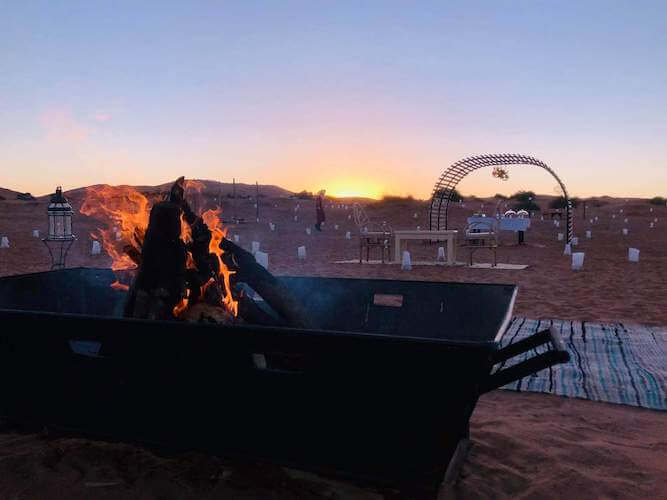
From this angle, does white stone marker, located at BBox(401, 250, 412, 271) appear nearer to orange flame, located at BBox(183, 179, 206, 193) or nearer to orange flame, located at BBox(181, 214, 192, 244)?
orange flame, located at BBox(183, 179, 206, 193)

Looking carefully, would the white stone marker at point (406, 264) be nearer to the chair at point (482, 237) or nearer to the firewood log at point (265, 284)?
the chair at point (482, 237)

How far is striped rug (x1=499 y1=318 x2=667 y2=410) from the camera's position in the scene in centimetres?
431

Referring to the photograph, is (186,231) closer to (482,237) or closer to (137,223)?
(137,223)

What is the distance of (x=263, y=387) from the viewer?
2.45 metres

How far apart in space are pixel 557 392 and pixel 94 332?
11.5ft

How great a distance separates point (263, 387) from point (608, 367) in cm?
378

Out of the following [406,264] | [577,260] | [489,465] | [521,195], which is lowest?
[489,465]

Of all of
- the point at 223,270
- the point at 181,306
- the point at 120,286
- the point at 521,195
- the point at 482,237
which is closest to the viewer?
the point at 181,306

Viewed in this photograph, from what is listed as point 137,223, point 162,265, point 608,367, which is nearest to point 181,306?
point 162,265

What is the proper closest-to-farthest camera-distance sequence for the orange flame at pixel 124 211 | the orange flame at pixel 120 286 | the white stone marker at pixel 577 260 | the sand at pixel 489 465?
the sand at pixel 489 465
the orange flame at pixel 124 211
the orange flame at pixel 120 286
the white stone marker at pixel 577 260

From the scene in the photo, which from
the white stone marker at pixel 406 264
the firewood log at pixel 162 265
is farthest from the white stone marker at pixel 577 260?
the firewood log at pixel 162 265

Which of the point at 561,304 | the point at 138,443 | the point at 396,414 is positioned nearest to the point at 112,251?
the point at 138,443

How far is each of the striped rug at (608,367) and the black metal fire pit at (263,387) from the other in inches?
69.6

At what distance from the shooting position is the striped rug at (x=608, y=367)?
431cm
